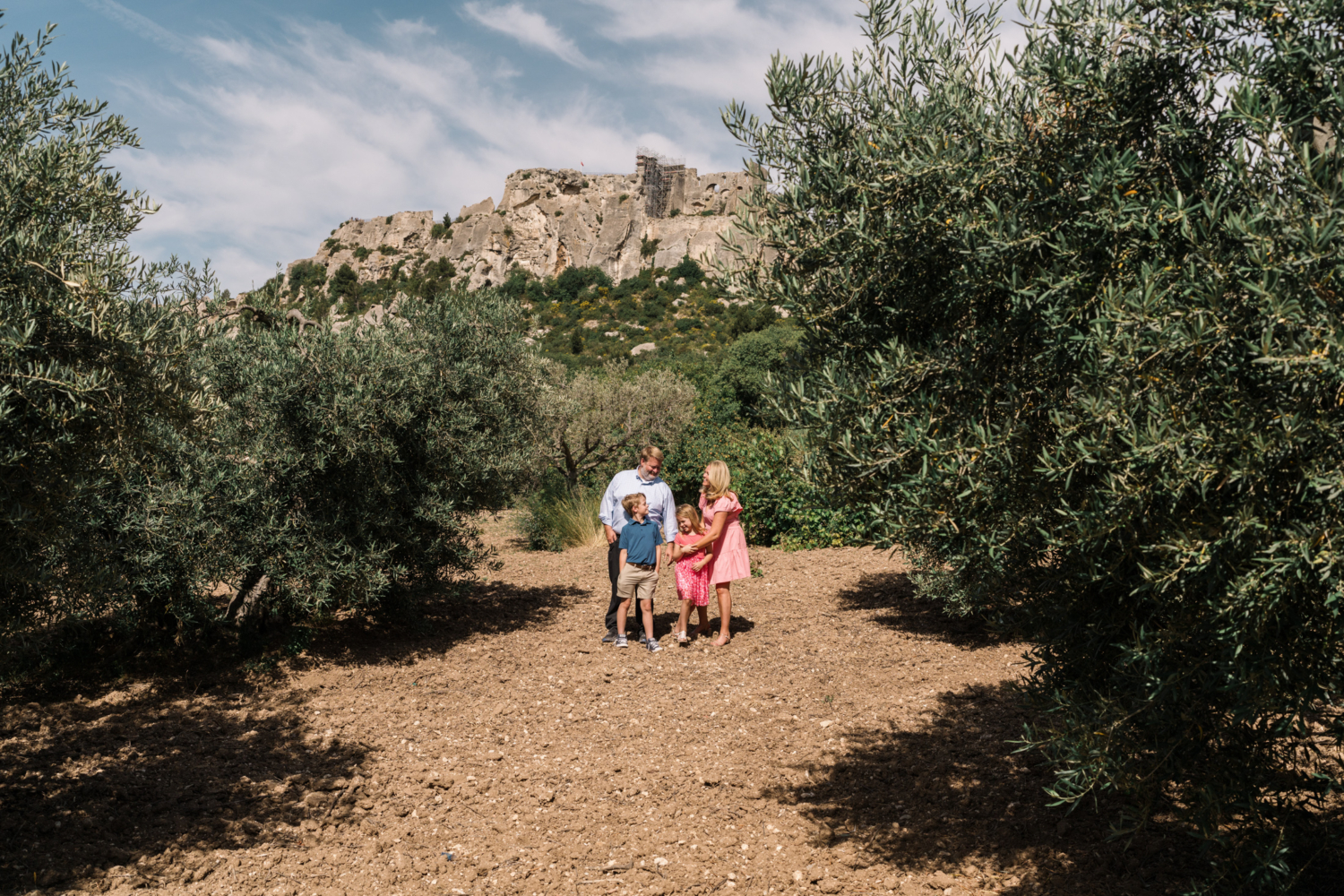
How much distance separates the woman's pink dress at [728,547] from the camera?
8195mm

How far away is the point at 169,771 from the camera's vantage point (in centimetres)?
571

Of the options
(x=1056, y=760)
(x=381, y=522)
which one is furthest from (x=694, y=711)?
(x=1056, y=760)

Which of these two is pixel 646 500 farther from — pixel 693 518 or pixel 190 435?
pixel 190 435

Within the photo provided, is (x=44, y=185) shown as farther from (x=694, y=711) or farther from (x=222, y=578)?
(x=694, y=711)

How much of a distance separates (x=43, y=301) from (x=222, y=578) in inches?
168

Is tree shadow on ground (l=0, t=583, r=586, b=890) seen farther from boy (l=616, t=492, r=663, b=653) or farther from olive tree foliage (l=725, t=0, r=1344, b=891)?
olive tree foliage (l=725, t=0, r=1344, b=891)

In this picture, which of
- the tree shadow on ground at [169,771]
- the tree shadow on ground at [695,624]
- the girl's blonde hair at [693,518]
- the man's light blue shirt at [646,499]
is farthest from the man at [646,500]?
the tree shadow on ground at [169,771]

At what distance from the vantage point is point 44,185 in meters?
3.71

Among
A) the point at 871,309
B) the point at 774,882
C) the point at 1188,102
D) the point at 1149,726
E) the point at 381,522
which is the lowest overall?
the point at 774,882

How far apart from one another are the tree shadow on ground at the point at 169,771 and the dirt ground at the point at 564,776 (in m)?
0.02

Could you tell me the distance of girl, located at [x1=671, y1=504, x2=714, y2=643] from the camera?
828cm

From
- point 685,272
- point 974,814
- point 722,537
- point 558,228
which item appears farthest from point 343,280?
point 974,814

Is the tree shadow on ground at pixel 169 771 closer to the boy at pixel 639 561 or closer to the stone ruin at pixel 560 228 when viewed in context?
the boy at pixel 639 561

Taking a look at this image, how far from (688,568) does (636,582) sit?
54 centimetres
